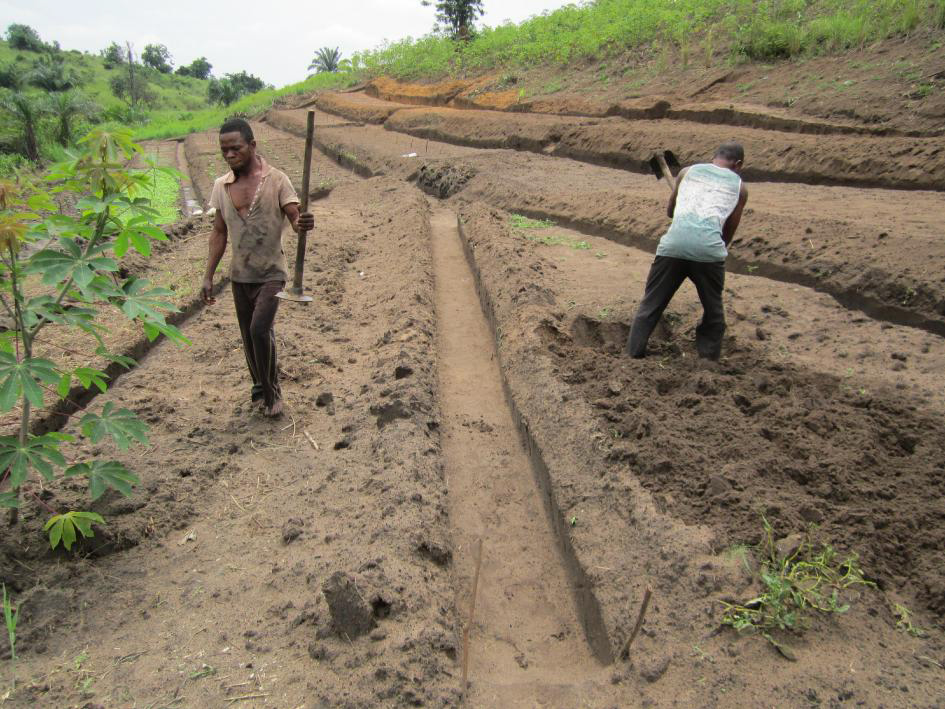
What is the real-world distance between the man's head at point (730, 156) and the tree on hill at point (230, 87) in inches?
2073

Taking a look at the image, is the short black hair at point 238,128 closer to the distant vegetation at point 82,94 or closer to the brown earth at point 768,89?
the distant vegetation at point 82,94

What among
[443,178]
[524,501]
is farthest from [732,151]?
[443,178]

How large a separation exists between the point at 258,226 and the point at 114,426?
6.04 ft

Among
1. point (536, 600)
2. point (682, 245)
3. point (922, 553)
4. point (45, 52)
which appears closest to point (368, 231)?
point (682, 245)

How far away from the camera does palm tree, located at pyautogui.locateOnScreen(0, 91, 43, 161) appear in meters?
27.0

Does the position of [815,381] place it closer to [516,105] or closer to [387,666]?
[387,666]

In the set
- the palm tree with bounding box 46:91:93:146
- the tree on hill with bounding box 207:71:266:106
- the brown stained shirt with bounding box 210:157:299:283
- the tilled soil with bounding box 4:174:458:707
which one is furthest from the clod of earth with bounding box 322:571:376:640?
the tree on hill with bounding box 207:71:266:106

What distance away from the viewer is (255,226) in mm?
4555

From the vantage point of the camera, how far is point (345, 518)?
3.85m

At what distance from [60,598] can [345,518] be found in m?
1.40

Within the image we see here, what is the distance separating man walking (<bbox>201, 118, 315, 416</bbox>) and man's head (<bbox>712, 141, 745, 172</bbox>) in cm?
315

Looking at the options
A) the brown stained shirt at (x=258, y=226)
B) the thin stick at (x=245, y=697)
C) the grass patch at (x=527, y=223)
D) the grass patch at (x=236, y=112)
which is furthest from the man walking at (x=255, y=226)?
the grass patch at (x=236, y=112)

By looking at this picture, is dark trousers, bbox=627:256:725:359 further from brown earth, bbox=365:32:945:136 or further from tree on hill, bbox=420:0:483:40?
tree on hill, bbox=420:0:483:40

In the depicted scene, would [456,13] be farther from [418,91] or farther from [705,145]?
[705,145]
